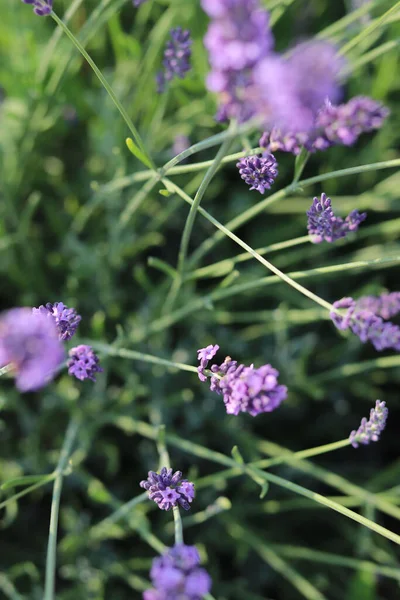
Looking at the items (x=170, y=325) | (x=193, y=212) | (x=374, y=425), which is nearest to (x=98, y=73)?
(x=193, y=212)

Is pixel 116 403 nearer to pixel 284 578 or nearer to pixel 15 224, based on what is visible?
pixel 15 224

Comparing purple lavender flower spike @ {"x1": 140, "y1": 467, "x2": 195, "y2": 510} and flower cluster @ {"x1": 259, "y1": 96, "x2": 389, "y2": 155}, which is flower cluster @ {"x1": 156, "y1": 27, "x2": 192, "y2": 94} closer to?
flower cluster @ {"x1": 259, "y1": 96, "x2": 389, "y2": 155}

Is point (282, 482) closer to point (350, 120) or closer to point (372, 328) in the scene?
point (372, 328)

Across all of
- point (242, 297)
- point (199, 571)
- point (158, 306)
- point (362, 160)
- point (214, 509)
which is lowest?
point (199, 571)

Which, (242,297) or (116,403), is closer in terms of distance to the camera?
(116,403)

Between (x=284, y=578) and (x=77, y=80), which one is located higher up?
(x=77, y=80)

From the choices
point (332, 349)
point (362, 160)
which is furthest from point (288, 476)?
point (362, 160)

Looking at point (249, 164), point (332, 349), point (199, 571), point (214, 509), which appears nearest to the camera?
point (199, 571)
